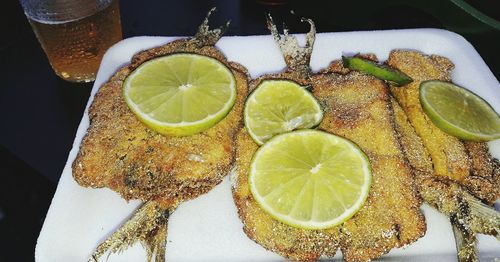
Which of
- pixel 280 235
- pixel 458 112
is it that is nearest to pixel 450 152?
pixel 458 112

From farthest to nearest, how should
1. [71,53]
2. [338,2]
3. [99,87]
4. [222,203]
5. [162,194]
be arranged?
1. [338,2]
2. [71,53]
3. [99,87]
4. [222,203]
5. [162,194]

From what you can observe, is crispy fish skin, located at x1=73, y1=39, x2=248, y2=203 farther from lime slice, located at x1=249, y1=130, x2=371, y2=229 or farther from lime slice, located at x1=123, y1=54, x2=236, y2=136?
lime slice, located at x1=249, y1=130, x2=371, y2=229

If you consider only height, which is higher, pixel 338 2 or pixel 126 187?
pixel 338 2

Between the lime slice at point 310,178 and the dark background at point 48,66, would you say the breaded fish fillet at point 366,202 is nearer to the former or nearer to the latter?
the lime slice at point 310,178

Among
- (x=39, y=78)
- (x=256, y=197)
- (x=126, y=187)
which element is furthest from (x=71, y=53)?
(x=256, y=197)

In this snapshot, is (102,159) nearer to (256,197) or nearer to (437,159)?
(256,197)

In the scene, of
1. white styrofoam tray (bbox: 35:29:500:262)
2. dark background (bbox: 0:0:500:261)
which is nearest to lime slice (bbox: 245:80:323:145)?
white styrofoam tray (bbox: 35:29:500:262)
